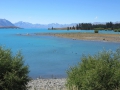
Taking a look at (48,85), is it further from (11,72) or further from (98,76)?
(11,72)

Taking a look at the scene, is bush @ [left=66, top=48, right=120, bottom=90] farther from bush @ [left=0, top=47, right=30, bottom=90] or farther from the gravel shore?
the gravel shore

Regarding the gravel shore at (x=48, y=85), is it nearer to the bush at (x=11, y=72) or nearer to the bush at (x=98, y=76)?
the bush at (x=98, y=76)

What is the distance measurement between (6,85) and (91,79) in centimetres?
349

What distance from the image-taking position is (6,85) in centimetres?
965

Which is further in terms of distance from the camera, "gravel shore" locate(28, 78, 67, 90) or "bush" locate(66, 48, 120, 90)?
"gravel shore" locate(28, 78, 67, 90)

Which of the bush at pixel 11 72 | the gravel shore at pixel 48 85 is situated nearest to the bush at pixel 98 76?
the bush at pixel 11 72

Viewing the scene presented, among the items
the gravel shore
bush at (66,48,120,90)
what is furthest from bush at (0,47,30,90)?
A: the gravel shore

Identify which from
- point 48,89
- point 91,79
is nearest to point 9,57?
point 91,79

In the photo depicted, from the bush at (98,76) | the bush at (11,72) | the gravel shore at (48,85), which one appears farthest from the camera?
the gravel shore at (48,85)

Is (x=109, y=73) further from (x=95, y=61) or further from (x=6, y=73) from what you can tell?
(x=6, y=73)

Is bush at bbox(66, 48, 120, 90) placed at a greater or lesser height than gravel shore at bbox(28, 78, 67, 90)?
greater

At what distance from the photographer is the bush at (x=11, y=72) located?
962cm

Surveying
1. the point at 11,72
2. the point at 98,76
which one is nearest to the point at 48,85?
the point at 98,76

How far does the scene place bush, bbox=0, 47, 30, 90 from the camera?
9.62 meters
